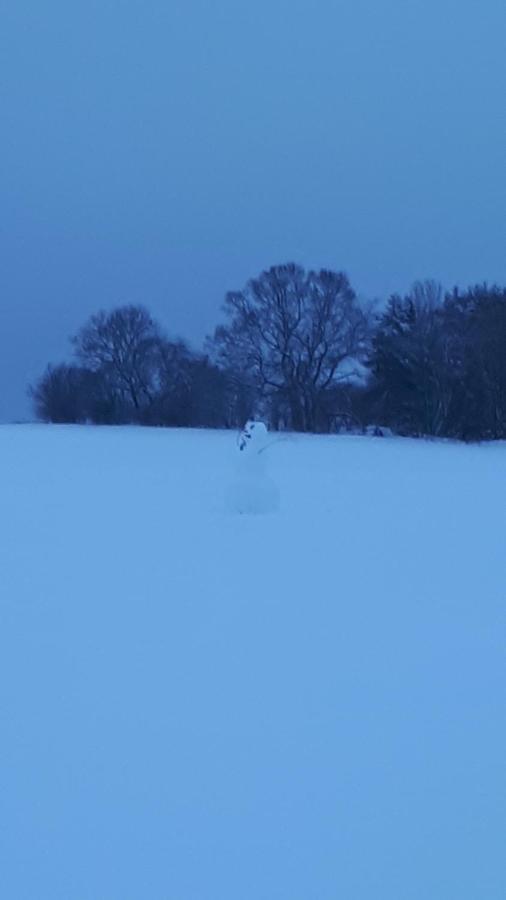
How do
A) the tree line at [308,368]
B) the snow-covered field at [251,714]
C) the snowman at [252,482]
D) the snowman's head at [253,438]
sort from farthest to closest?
the tree line at [308,368]
the snowman's head at [253,438]
the snowman at [252,482]
the snow-covered field at [251,714]

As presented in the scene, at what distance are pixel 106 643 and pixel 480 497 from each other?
603cm

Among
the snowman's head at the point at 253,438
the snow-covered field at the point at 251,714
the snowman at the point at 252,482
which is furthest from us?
the snowman's head at the point at 253,438

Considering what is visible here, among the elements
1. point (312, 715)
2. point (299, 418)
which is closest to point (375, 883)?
point (312, 715)

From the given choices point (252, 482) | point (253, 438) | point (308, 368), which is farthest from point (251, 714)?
point (308, 368)

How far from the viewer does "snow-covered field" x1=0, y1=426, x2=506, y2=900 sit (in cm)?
219

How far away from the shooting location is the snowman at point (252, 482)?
24.7 ft

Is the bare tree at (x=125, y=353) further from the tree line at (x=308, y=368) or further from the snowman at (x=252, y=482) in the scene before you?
the snowman at (x=252, y=482)

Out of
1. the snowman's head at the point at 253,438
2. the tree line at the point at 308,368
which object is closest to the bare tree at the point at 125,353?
the tree line at the point at 308,368

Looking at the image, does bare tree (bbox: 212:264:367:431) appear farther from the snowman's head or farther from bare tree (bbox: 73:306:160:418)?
the snowman's head

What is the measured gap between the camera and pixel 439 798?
8.09 feet

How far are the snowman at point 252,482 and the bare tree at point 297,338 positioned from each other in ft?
60.7

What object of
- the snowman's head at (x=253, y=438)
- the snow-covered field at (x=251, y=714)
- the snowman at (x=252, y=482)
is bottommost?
the snow-covered field at (x=251, y=714)

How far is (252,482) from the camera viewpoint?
7551 mm

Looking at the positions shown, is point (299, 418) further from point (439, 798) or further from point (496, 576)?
point (439, 798)
